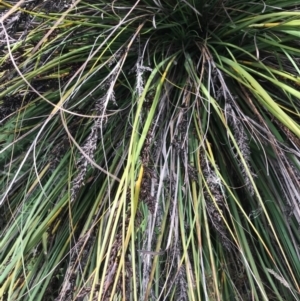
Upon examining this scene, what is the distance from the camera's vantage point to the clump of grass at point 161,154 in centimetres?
77

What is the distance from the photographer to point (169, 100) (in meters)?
0.89

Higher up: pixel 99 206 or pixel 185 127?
pixel 185 127

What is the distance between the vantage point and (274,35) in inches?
35.1

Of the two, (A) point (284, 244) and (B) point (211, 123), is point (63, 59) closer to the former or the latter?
(B) point (211, 123)

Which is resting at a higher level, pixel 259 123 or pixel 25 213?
pixel 259 123

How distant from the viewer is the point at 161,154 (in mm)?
845

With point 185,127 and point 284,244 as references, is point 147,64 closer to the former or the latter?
point 185,127

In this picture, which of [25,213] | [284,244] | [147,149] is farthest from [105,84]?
[284,244]

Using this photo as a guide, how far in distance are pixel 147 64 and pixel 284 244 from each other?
43 cm

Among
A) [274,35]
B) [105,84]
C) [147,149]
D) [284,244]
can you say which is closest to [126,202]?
[147,149]

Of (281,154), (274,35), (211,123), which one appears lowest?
(281,154)

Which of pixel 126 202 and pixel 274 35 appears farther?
pixel 274 35

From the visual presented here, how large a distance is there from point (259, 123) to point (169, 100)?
173 millimetres

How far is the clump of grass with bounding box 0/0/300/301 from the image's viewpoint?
77cm
